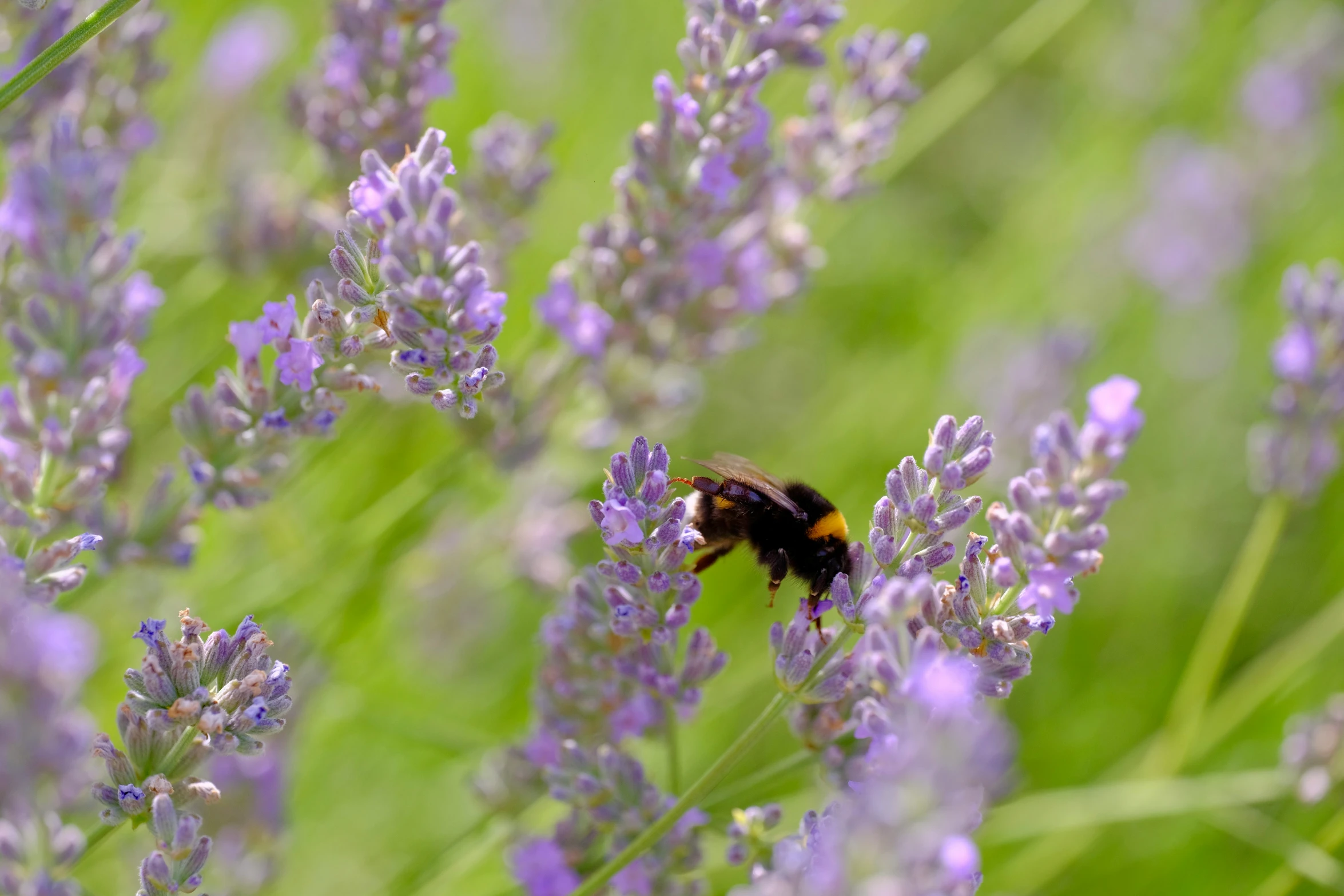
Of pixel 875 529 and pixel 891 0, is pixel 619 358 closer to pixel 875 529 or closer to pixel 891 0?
pixel 875 529

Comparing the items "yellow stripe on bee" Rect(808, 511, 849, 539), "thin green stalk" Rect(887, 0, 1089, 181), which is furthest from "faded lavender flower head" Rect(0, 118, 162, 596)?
"thin green stalk" Rect(887, 0, 1089, 181)

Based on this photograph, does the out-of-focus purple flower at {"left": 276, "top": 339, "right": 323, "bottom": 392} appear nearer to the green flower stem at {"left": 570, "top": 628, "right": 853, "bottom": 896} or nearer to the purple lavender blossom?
the purple lavender blossom

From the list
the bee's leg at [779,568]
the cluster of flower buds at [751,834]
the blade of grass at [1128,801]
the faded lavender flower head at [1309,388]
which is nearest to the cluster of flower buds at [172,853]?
the cluster of flower buds at [751,834]

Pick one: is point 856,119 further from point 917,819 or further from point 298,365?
point 917,819

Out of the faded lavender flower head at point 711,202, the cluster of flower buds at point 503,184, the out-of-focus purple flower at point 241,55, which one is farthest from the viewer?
the out-of-focus purple flower at point 241,55

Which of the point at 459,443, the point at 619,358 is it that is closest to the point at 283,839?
the point at 459,443

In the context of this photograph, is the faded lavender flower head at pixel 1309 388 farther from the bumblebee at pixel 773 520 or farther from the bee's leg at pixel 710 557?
the bee's leg at pixel 710 557

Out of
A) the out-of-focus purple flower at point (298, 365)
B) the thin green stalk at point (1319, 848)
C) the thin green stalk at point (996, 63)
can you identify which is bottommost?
the thin green stalk at point (1319, 848)
